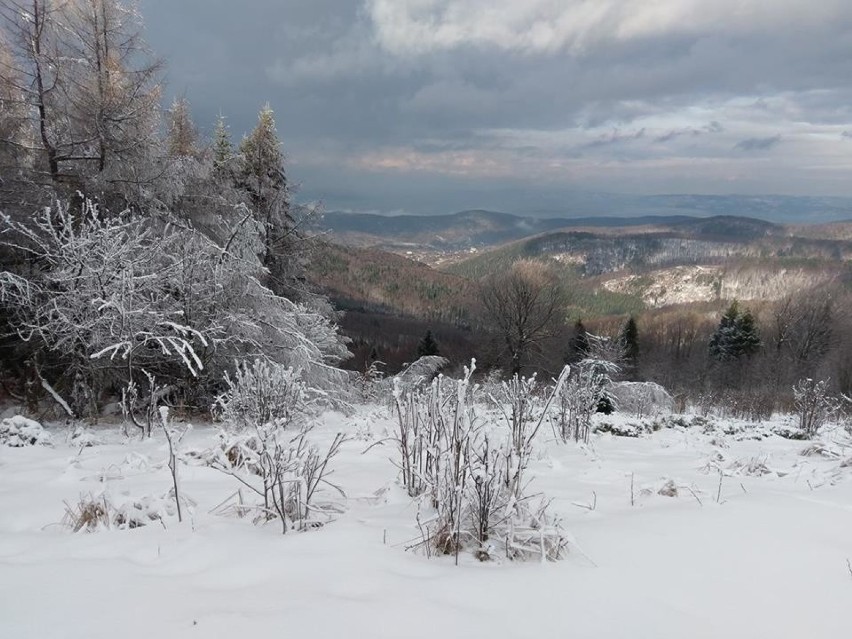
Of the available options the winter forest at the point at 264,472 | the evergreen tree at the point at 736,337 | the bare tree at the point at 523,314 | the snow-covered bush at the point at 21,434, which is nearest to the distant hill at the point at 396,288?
the evergreen tree at the point at 736,337

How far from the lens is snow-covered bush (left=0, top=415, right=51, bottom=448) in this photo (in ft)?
16.7

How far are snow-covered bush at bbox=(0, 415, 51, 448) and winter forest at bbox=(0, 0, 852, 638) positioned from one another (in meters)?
0.02

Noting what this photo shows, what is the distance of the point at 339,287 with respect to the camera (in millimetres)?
113688

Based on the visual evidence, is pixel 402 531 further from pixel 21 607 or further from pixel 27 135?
pixel 27 135

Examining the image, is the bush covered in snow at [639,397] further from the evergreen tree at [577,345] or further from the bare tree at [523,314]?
the evergreen tree at [577,345]

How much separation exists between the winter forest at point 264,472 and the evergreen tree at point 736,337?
41039 millimetres

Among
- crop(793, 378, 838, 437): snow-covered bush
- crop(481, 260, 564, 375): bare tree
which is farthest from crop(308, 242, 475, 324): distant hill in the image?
crop(793, 378, 838, 437): snow-covered bush

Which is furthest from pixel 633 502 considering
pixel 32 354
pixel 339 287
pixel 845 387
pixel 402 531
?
pixel 339 287

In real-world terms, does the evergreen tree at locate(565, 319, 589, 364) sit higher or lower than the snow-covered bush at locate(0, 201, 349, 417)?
lower

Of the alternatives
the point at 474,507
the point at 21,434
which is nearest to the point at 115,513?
the point at 474,507

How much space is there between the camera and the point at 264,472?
9.46ft

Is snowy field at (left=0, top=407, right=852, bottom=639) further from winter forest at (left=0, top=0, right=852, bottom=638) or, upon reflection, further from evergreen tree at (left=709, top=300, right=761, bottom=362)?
evergreen tree at (left=709, top=300, right=761, bottom=362)

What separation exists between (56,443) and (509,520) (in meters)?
5.45

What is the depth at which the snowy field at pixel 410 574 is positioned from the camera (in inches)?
70.6
